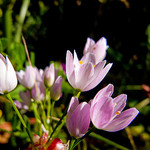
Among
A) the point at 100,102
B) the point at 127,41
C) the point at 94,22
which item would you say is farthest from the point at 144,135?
the point at 100,102

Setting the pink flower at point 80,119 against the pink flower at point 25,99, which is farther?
the pink flower at point 25,99

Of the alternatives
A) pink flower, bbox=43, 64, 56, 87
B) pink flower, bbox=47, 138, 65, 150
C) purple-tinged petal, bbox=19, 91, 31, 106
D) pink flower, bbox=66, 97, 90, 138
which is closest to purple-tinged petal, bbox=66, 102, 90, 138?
pink flower, bbox=66, 97, 90, 138

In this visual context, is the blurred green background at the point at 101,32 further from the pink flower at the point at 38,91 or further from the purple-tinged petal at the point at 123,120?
the purple-tinged petal at the point at 123,120

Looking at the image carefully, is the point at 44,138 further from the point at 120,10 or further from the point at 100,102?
the point at 120,10

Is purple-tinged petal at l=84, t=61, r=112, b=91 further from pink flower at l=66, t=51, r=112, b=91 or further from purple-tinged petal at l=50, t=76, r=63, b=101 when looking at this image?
purple-tinged petal at l=50, t=76, r=63, b=101

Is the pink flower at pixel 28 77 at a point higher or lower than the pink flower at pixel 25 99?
higher

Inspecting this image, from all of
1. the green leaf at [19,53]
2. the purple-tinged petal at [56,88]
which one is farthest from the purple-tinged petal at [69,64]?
the green leaf at [19,53]
